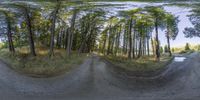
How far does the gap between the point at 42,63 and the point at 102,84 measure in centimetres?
42

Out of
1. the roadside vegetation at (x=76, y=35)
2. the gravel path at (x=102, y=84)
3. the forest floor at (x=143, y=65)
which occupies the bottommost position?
the gravel path at (x=102, y=84)

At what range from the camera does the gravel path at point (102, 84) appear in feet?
10.1

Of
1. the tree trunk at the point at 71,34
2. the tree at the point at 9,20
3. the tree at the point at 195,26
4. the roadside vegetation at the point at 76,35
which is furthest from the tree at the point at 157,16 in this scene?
the tree at the point at 9,20

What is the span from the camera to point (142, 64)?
3.11 metres

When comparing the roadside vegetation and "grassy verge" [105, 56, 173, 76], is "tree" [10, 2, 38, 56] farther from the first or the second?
"grassy verge" [105, 56, 173, 76]

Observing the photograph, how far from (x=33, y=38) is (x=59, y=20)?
0.21 meters

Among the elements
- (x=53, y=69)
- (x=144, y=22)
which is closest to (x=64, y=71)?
(x=53, y=69)

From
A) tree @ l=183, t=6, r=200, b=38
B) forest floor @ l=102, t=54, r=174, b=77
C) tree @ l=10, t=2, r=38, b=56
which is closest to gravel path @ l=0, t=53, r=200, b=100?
forest floor @ l=102, t=54, r=174, b=77

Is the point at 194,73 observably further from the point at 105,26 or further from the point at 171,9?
the point at 105,26

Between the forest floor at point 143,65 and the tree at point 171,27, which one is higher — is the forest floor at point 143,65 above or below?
below

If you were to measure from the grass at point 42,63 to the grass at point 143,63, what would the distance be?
0.84 feet

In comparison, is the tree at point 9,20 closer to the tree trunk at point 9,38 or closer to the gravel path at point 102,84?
the tree trunk at point 9,38

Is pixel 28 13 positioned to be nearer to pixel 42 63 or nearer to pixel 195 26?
pixel 42 63

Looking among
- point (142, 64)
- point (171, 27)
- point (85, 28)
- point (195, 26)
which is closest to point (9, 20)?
point (85, 28)
